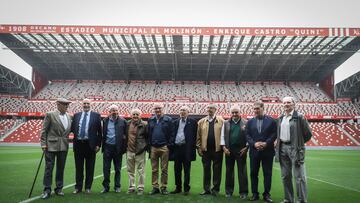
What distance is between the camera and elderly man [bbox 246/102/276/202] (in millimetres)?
5785

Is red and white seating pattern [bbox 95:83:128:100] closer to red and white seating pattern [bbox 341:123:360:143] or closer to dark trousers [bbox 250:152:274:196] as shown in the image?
red and white seating pattern [bbox 341:123:360:143]

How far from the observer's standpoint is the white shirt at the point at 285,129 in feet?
17.8

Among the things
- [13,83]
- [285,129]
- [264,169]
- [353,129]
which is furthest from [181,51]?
[285,129]

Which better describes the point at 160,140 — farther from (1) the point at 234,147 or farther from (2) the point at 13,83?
(2) the point at 13,83

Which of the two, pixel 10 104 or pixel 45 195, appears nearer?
pixel 45 195

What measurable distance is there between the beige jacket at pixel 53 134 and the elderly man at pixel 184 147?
7.26 feet

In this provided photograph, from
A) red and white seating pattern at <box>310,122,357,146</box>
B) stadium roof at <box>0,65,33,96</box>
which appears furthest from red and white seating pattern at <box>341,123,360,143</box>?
stadium roof at <box>0,65,33,96</box>

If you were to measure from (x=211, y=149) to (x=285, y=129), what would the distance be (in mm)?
1612

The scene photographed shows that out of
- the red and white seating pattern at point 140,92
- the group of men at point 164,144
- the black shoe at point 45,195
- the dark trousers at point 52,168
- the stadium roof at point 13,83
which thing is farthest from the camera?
the red and white seating pattern at point 140,92

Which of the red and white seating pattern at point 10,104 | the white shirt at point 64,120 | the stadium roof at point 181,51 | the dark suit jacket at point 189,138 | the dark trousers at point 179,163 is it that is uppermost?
the stadium roof at point 181,51

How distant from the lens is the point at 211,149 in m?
6.38

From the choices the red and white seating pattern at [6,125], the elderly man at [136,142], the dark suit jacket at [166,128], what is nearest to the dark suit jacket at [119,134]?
the elderly man at [136,142]

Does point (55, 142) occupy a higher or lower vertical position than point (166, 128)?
lower

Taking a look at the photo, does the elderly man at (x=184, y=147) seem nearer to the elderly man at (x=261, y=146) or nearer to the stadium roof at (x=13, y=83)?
the elderly man at (x=261, y=146)
